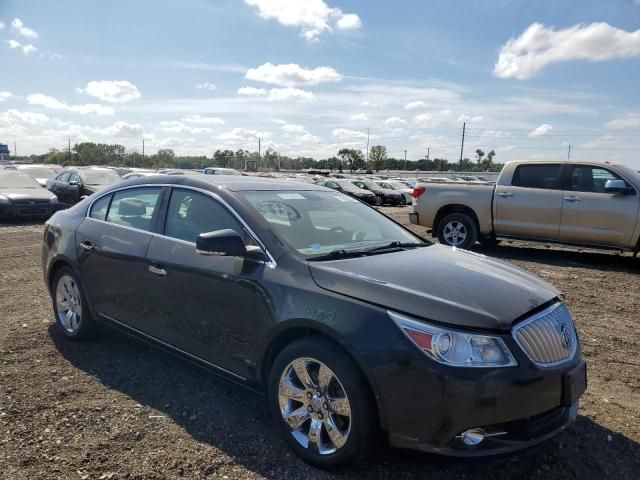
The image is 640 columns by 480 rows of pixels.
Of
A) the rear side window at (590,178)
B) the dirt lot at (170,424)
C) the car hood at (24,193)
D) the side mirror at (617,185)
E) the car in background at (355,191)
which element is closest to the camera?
the dirt lot at (170,424)

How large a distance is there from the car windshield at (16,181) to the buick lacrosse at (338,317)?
43.7 ft

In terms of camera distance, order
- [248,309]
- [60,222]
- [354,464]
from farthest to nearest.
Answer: [60,222], [248,309], [354,464]

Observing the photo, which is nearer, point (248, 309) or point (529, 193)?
point (248, 309)

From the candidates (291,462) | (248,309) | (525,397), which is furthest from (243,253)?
(525,397)

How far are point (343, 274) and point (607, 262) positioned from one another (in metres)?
8.56

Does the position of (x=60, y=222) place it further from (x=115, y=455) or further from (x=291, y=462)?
(x=291, y=462)

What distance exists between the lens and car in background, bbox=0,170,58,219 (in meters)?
13.9

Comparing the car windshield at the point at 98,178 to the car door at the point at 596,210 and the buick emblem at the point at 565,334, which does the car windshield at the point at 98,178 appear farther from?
the buick emblem at the point at 565,334

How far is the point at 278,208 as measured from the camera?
3576mm

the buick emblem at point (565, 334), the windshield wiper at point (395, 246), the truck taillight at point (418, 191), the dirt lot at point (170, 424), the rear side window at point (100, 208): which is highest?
the truck taillight at point (418, 191)

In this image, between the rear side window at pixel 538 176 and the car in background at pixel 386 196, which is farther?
the car in background at pixel 386 196

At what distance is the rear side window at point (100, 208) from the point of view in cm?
455

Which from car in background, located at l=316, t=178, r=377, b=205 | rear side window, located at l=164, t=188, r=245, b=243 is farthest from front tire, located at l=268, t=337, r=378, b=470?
car in background, located at l=316, t=178, r=377, b=205

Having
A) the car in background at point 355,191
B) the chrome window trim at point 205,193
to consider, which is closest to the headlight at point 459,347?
the chrome window trim at point 205,193
